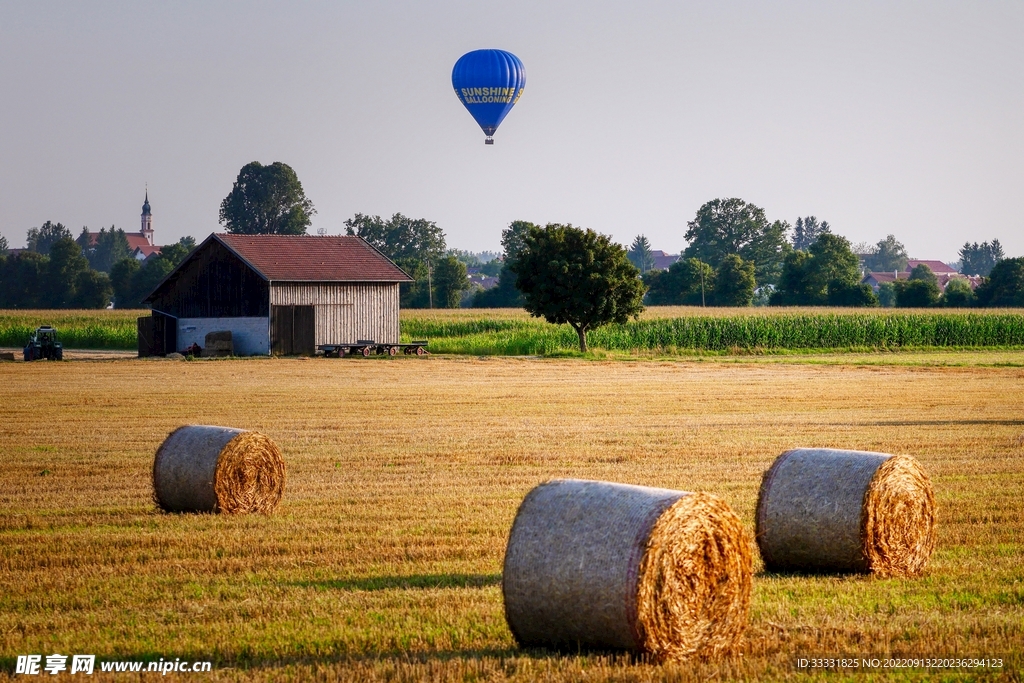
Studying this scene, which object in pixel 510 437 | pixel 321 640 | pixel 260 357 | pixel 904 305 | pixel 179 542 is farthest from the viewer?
pixel 904 305

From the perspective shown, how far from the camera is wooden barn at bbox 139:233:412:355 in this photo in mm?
53906

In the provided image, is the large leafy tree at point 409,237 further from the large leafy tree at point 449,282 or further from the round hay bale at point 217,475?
the round hay bale at point 217,475

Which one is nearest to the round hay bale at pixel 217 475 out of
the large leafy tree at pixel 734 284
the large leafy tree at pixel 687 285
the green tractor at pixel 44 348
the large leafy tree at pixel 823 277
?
the green tractor at pixel 44 348

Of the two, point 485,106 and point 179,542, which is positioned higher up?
point 485,106

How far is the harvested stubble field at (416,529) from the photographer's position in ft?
Result: 27.1

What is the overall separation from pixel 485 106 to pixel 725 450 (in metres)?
44.3

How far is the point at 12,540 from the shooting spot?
12.0m

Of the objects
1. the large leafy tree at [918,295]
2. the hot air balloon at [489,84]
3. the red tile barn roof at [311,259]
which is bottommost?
the large leafy tree at [918,295]

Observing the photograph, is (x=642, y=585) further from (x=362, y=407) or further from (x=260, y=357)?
(x=260, y=357)

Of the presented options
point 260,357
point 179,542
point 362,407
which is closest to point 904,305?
point 260,357

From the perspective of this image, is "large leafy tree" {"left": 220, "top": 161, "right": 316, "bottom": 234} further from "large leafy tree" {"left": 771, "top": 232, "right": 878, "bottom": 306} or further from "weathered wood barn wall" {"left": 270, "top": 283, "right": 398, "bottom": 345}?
"weathered wood barn wall" {"left": 270, "top": 283, "right": 398, "bottom": 345}

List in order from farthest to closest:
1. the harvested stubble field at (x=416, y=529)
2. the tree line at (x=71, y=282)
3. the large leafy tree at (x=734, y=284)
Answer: the tree line at (x=71, y=282) → the large leafy tree at (x=734, y=284) → the harvested stubble field at (x=416, y=529)
